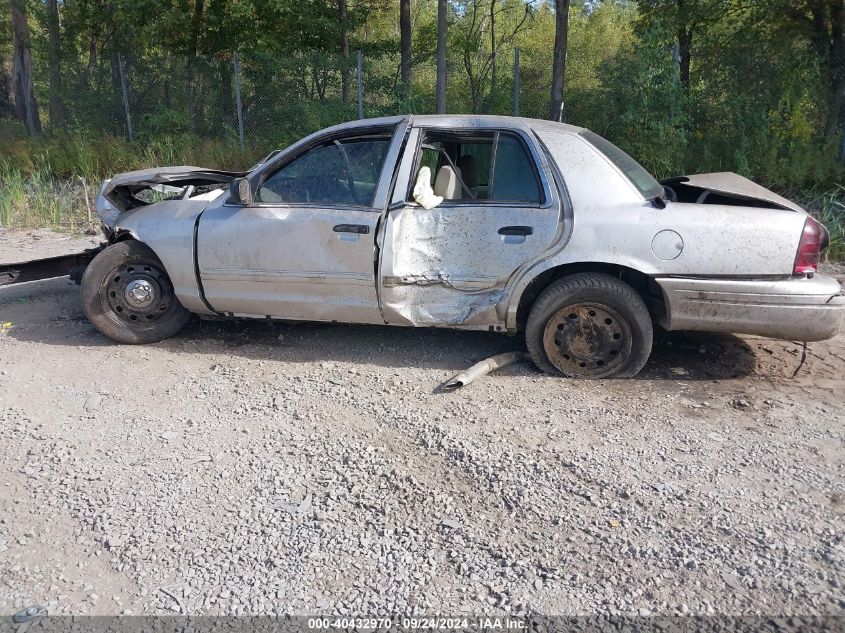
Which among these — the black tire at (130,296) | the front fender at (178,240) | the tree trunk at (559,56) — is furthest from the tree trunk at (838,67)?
the black tire at (130,296)

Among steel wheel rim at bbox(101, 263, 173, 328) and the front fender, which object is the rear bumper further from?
steel wheel rim at bbox(101, 263, 173, 328)

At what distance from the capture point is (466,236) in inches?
187

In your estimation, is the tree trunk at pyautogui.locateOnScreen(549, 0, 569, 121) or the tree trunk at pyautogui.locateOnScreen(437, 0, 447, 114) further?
the tree trunk at pyautogui.locateOnScreen(437, 0, 447, 114)

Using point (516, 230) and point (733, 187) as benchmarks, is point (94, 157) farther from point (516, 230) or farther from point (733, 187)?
point (733, 187)

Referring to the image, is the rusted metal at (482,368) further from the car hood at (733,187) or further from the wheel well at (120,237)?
the wheel well at (120,237)

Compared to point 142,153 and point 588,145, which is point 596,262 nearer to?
point 588,145

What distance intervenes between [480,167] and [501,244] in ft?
2.45

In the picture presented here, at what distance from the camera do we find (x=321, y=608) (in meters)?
2.72

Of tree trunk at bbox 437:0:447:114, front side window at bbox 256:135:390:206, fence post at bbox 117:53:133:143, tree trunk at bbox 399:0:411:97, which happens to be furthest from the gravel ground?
tree trunk at bbox 399:0:411:97

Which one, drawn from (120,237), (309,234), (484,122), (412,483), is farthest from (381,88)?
(412,483)

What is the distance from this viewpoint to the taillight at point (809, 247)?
4.36 metres

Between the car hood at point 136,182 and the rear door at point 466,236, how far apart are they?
6.54ft

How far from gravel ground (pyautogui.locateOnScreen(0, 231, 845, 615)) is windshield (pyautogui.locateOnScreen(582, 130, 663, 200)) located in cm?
124

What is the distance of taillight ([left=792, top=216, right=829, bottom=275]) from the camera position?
436cm
